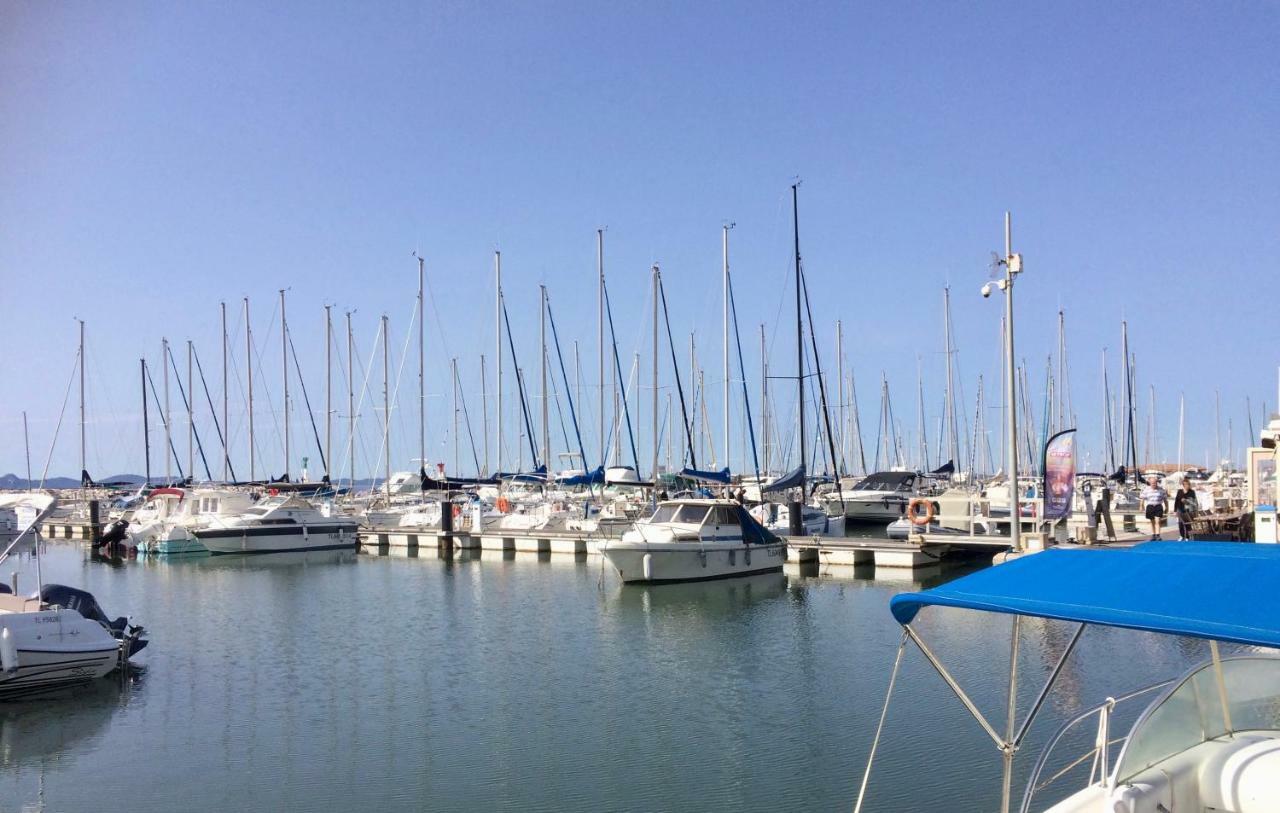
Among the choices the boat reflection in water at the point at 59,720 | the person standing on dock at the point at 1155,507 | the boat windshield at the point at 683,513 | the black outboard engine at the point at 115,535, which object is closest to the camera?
the boat reflection in water at the point at 59,720

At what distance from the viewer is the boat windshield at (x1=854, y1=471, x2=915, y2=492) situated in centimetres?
6116

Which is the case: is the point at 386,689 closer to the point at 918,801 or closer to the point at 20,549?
the point at 20,549

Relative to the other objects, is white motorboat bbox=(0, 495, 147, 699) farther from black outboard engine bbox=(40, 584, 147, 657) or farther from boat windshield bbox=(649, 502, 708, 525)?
boat windshield bbox=(649, 502, 708, 525)

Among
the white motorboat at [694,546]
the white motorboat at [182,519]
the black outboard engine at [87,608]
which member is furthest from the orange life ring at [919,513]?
the white motorboat at [182,519]

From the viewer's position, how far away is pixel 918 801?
11734mm

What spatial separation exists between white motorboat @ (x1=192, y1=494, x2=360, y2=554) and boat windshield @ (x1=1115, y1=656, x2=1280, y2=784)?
1710 inches

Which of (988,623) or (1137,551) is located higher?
(1137,551)

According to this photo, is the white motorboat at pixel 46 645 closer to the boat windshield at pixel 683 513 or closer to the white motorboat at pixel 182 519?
the boat windshield at pixel 683 513

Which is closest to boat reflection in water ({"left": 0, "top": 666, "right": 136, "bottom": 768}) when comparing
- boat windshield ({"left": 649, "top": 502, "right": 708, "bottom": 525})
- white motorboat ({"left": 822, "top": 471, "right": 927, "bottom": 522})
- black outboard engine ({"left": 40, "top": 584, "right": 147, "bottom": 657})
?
black outboard engine ({"left": 40, "top": 584, "right": 147, "bottom": 657})

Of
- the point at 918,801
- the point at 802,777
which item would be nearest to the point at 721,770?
the point at 802,777

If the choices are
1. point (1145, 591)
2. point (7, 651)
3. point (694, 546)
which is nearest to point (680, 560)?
point (694, 546)

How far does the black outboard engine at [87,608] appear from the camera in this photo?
19.4m

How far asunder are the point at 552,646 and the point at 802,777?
10086 mm

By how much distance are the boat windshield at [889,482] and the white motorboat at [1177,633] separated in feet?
177
